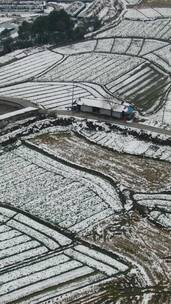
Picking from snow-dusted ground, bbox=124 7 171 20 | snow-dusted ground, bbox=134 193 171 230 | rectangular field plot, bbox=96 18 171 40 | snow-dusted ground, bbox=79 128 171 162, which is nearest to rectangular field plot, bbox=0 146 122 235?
snow-dusted ground, bbox=134 193 171 230

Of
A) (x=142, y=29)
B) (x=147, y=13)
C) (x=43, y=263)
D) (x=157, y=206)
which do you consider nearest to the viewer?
(x=43, y=263)

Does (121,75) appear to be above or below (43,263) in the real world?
above

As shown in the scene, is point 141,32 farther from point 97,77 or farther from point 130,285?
point 130,285

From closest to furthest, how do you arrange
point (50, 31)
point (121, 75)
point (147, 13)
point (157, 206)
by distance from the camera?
point (157, 206) → point (121, 75) → point (50, 31) → point (147, 13)

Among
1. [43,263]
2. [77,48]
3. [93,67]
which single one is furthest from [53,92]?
[43,263]

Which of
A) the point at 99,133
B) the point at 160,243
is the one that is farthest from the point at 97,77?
the point at 160,243

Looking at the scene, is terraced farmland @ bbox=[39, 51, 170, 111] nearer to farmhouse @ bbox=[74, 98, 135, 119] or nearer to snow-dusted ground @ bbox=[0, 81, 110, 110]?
snow-dusted ground @ bbox=[0, 81, 110, 110]

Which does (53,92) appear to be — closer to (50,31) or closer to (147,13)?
(50,31)
